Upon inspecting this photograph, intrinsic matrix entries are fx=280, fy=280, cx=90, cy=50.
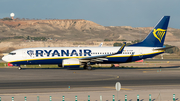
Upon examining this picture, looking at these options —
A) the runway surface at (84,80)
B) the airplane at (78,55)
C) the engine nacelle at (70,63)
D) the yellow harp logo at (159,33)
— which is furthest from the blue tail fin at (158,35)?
the runway surface at (84,80)

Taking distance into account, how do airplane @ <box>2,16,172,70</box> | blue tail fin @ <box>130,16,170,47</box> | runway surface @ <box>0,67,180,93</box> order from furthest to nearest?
blue tail fin @ <box>130,16,170,47</box> → airplane @ <box>2,16,172,70</box> → runway surface @ <box>0,67,180,93</box>

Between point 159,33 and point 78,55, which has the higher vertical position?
point 159,33

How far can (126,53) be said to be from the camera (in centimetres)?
5131

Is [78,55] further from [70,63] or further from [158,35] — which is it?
[158,35]

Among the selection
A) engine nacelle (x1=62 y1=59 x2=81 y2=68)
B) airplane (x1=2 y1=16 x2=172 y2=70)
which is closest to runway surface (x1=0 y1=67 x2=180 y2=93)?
engine nacelle (x1=62 y1=59 x2=81 y2=68)

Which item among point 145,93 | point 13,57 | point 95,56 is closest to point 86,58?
point 95,56

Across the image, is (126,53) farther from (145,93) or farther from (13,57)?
(145,93)

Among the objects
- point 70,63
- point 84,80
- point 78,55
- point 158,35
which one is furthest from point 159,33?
point 84,80

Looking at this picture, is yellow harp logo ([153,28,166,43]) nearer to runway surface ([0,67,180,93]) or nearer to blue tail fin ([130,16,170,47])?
blue tail fin ([130,16,170,47])

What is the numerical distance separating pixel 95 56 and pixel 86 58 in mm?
1592

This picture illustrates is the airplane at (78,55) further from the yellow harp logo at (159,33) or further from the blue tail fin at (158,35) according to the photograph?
the yellow harp logo at (159,33)

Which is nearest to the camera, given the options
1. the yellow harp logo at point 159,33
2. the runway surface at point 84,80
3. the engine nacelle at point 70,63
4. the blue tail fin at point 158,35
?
the runway surface at point 84,80

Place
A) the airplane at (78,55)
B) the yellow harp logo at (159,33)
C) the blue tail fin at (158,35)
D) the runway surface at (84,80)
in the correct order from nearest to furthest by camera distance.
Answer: the runway surface at (84,80) < the airplane at (78,55) < the blue tail fin at (158,35) < the yellow harp logo at (159,33)

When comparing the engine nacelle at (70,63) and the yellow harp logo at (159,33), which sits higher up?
the yellow harp logo at (159,33)
